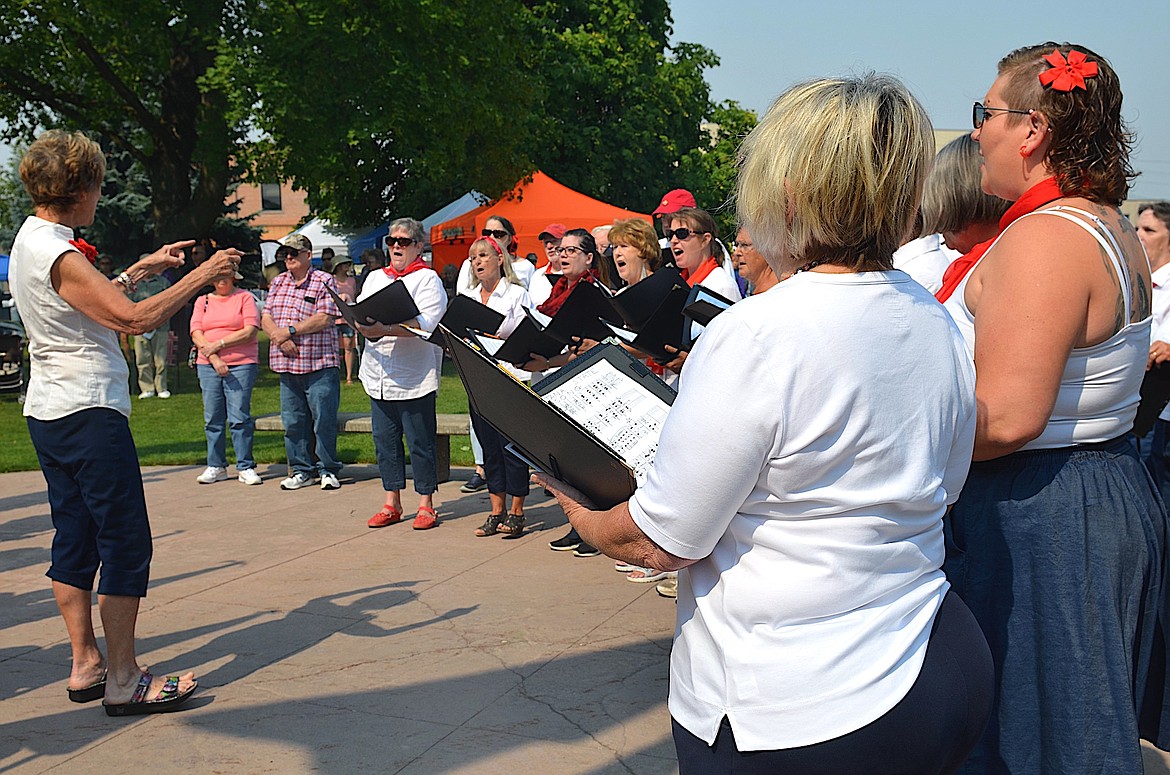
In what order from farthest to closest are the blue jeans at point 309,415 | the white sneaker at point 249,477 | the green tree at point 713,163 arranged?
the green tree at point 713,163 → the white sneaker at point 249,477 → the blue jeans at point 309,415

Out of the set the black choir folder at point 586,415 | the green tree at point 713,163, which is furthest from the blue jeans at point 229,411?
the green tree at point 713,163

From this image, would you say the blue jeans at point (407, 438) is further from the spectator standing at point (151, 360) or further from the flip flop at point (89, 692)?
the spectator standing at point (151, 360)

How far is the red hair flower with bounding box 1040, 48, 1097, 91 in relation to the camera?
7.56 feet

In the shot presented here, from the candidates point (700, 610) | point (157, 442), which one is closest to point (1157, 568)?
point (700, 610)

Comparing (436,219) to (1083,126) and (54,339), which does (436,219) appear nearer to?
(54,339)

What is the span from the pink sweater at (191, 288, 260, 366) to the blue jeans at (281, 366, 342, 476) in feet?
2.86

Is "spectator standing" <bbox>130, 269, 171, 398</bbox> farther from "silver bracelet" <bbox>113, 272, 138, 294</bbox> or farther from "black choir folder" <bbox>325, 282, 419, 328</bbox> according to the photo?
"silver bracelet" <bbox>113, 272, 138, 294</bbox>

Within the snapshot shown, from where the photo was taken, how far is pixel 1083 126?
2354 millimetres

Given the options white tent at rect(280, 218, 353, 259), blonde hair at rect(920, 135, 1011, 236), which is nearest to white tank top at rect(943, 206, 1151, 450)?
blonde hair at rect(920, 135, 1011, 236)

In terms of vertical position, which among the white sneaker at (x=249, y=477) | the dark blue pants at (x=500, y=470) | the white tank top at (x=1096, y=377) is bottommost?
the white sneaker at (x=249, y=477)

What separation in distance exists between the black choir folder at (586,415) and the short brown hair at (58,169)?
260cm

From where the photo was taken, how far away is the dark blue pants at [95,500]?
165 inches

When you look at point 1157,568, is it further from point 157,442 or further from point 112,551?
point 157,442

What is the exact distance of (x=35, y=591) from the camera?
6.11 m
